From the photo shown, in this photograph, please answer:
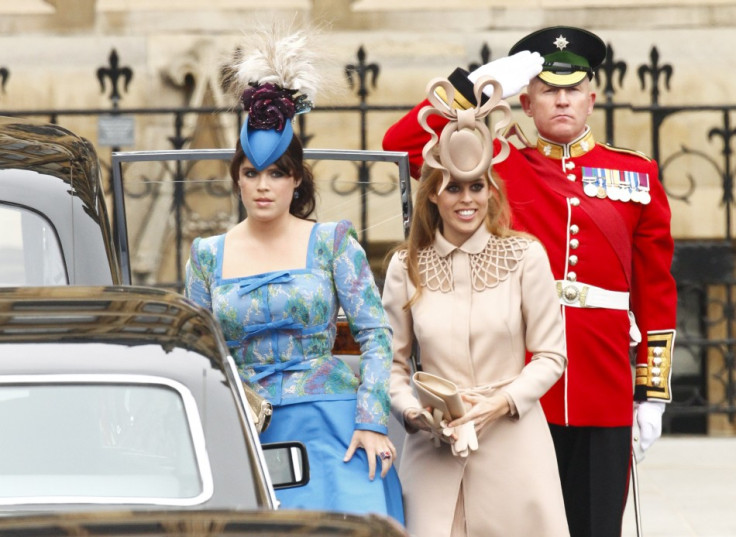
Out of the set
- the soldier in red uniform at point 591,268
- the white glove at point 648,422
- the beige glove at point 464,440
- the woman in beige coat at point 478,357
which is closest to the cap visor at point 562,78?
the soldier in red uniform at point 591,268

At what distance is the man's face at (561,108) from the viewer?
4926 millimetres

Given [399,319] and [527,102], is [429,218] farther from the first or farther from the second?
[527,102]

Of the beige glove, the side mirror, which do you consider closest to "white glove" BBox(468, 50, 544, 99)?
the beige glove

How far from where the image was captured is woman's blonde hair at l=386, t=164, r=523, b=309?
4.53 m

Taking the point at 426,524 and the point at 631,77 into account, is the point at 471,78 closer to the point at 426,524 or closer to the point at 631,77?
the point at 426,524

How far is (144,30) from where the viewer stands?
10781 mm

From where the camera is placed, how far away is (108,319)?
3.60 metres

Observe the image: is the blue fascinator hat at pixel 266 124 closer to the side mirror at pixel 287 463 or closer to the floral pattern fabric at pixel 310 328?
the floral pattern fabric at pixel 310 328

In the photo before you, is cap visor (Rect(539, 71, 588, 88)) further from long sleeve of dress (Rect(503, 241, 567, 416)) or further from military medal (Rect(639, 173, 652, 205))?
long sleeve of dress (Rect(503, 241, 567, 416))

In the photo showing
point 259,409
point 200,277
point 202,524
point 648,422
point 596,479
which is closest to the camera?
point 202,524

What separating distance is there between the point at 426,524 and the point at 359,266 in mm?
739

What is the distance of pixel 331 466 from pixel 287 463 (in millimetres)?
513

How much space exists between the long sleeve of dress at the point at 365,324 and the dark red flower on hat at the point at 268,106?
1.15 ft

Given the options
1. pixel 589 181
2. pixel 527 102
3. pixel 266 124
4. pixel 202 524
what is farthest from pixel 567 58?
pixel 202 524
